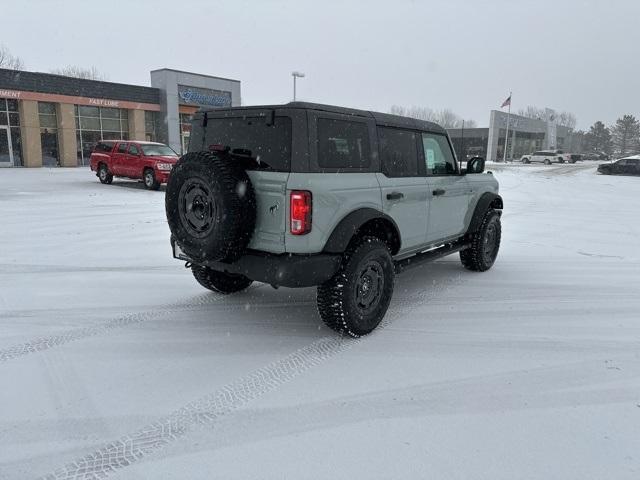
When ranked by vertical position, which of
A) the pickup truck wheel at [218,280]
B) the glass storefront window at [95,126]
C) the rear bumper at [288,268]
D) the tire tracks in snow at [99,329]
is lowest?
the tire tracks in snow at [99,329]

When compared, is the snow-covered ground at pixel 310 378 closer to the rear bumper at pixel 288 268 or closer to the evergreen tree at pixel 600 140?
the rear bumper at pixel 288 268

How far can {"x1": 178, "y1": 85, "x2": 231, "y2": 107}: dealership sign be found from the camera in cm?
3394

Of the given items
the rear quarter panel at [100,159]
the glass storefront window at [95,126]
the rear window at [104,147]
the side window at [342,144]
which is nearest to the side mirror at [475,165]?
the side window at [342,144]

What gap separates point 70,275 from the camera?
18.8 feet

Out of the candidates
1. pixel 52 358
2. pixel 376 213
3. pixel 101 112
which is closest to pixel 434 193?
pixel 376 213

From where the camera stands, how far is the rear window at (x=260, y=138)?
370cm

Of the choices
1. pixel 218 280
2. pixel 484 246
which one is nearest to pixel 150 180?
pixel 218 280

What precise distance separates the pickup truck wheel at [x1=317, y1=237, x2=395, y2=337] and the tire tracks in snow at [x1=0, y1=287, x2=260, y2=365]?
5.13ft

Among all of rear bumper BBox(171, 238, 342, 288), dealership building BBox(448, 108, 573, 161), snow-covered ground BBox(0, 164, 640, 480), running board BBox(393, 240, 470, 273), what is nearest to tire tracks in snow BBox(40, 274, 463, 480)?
snow-covered ground BBox(0, 164, 640, 480)

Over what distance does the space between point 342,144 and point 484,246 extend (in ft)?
9.82

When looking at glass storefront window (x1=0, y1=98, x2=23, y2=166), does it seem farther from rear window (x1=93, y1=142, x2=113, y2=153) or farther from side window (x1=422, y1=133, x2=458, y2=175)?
side window (x1=422, y1=133, x2=458, y2=175)

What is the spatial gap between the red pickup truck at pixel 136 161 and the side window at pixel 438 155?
11.7 meters

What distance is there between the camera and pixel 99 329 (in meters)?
4.10

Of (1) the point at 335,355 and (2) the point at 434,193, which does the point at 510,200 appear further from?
(1) the point at 335,355
